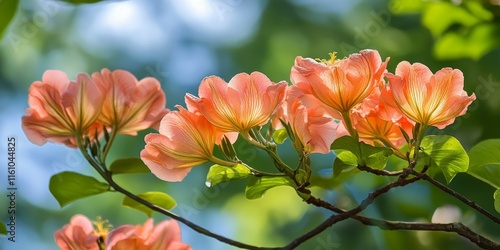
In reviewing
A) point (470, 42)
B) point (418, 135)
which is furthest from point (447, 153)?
point (470, 42)

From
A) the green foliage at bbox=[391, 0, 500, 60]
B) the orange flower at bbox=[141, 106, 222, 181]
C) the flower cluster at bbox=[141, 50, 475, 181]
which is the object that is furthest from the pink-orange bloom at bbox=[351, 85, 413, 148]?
the green foliage at bbox=[391, 0, 500, 60]

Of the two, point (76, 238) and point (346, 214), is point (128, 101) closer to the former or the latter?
point (76, 238)

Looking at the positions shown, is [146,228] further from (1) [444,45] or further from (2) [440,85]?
(1) [444,45]

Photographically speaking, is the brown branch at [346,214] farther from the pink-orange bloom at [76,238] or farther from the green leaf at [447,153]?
the pink-orange bloom at [76,238]

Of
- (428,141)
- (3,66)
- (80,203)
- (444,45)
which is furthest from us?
(3,66)

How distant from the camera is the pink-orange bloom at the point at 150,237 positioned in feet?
1.84

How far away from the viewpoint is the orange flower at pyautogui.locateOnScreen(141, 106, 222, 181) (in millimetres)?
512

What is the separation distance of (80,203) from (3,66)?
0.63 meters

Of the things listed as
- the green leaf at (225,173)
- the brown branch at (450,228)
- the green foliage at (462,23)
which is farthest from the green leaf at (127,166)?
the green foliage at (462,23)

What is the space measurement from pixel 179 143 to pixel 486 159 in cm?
22

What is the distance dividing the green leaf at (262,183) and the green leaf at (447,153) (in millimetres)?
98

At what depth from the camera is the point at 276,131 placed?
1.82 feet

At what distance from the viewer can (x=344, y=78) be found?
495 mm

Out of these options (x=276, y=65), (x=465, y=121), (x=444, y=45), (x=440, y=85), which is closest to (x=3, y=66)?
(x=276, y=65)
